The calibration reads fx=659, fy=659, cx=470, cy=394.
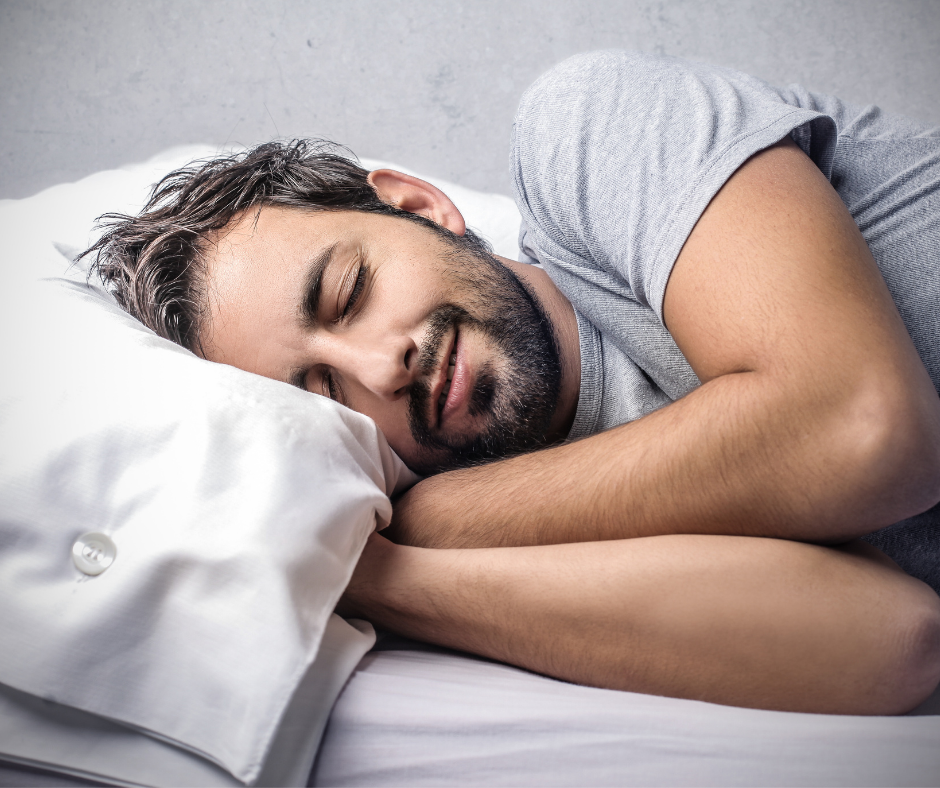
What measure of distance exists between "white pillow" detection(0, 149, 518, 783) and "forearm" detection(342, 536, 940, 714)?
14 cm

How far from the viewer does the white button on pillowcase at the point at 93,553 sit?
22.3 inches

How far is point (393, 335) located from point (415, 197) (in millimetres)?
388

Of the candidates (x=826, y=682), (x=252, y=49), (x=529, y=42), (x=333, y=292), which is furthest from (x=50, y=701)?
(x=529, y=42)

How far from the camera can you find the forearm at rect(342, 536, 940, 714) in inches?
22.6

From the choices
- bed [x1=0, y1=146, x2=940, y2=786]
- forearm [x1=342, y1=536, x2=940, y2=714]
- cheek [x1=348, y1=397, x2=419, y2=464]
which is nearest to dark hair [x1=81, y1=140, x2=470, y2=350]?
cheek [x1=348, y1=397, x2=419, y2=464]

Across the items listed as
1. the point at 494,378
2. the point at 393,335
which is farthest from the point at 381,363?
the point at 494,378

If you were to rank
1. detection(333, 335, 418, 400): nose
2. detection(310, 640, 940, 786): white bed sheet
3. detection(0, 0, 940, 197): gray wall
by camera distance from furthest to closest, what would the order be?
detection(0, 0, 940, 197): gray wall, detection(333, 335, 418, 400): nose, detection(310, 640, 940, 786): white bed sheet

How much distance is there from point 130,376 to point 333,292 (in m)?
0.30

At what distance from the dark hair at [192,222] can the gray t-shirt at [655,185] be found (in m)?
0.23

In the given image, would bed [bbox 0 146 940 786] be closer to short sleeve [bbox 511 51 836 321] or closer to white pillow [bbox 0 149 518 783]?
white pillow [bbox 0 149 518 783]

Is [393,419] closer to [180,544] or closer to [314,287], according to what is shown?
[314,287]

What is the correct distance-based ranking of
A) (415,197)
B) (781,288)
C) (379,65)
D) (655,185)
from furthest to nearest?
1. (379,65)
2. (415,197)
3. (655,185)
4. (781,288)

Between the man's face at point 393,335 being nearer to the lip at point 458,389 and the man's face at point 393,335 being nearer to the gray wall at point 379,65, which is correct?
the lip at point 458,389

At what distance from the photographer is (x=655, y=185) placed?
758mm
